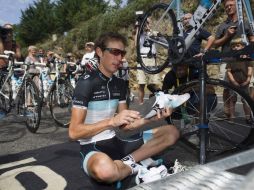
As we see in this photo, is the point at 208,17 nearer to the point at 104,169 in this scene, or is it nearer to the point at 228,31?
the point at 228,31

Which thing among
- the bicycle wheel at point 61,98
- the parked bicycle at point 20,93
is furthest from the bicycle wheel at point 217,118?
the bicycle wheel at point 61,98

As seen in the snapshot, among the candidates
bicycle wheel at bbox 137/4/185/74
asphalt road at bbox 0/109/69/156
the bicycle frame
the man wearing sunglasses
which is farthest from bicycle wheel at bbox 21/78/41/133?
the man wearing sunglasses

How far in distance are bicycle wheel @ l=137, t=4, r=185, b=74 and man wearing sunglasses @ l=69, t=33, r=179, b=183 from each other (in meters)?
1.76

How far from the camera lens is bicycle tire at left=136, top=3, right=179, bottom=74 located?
202 inches

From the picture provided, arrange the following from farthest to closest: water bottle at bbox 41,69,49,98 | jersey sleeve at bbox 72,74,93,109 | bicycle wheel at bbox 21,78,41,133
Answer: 1. water bottle at bbox 41,69,49,98
2. bicycle wheel at bbox 21,78,41,133
3. jersey sleeve at bbox 72,74,93,109

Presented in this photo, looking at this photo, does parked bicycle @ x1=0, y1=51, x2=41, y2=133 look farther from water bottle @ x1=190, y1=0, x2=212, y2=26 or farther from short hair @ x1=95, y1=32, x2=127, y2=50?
short hair @ x1=95, y1=32, x2=127, y2=50

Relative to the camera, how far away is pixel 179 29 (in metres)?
4.94

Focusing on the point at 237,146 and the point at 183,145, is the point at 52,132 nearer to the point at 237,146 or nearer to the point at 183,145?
the point at 183,145

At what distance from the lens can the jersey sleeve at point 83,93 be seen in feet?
9.87

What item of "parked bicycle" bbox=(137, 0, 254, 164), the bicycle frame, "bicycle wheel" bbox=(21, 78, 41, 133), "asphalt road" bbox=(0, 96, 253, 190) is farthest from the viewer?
"bicycle wheel" bbox=(21, 78, 41, 133)

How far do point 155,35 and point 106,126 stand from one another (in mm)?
2889

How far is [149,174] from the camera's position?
9.52 feet

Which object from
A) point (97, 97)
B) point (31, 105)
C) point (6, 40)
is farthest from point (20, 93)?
point (97, 97)

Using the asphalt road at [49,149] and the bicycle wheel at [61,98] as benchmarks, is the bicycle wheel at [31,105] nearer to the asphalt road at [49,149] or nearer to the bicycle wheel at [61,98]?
the asphalt road at [49,149]
